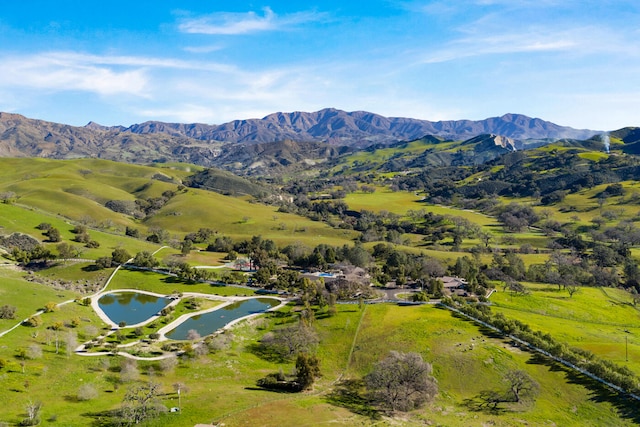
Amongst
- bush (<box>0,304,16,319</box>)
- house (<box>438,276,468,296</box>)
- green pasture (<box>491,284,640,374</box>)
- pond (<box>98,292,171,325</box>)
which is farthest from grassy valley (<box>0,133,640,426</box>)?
pond (<box>98,292,171,325</box>)

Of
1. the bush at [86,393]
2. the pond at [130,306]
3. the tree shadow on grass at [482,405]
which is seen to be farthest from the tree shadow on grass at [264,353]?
the tree shadow on grass at [482,405]

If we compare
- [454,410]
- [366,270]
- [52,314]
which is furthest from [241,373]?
[366,270]

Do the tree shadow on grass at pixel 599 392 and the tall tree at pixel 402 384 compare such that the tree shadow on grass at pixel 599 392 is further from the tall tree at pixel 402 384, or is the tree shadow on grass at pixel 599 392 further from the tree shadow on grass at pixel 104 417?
the tree shadow on grass at pixel 104 417

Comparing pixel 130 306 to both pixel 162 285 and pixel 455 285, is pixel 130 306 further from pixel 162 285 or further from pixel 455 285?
pixel 455 285

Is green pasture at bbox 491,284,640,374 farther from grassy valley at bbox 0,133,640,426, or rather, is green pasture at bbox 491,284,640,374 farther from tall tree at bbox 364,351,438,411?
tall tree at bbox 364,351,438,411

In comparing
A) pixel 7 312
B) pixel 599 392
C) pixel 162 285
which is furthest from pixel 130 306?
pixel 599 392

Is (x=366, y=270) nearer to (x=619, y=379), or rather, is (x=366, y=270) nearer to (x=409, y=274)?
(x=409, y=274)
